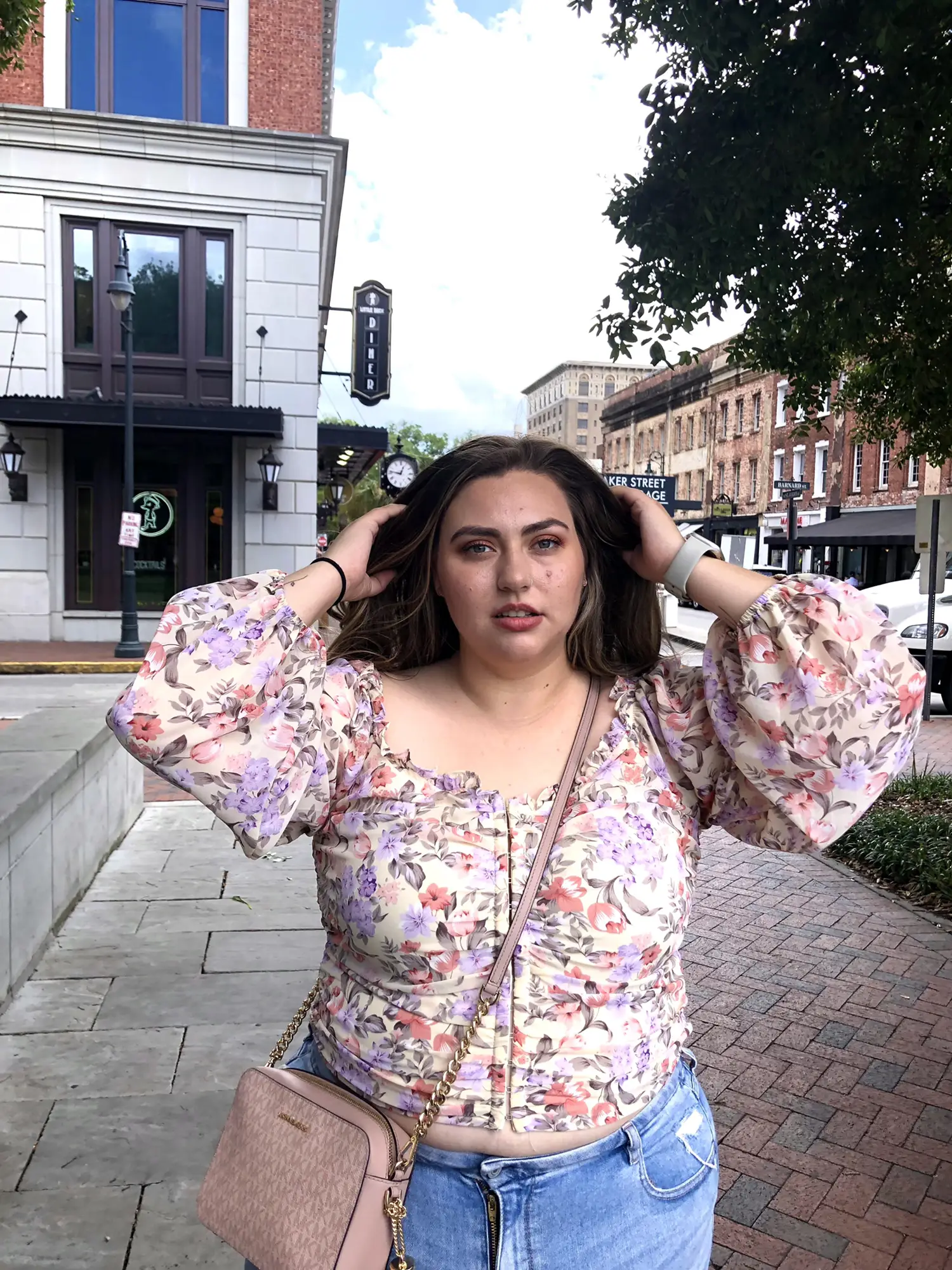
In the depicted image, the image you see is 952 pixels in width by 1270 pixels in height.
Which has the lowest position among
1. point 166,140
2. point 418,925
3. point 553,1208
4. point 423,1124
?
point 553,1208

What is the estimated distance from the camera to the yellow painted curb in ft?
47.9

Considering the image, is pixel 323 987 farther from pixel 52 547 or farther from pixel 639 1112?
pixel 52 547

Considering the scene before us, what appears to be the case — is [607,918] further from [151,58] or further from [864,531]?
[864,531]

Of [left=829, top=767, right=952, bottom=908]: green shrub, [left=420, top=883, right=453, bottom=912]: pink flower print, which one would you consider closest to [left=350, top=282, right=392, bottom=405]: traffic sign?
[left=829, top=767, right=952, bottom=908]: green shrub

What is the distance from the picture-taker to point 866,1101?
3.67 meters

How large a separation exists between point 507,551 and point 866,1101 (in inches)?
116

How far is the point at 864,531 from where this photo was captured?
32.2 meters

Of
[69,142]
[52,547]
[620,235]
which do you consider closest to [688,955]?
[620,235]

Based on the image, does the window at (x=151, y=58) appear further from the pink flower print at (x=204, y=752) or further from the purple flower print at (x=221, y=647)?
the pink flower print at (x=204, y=752)

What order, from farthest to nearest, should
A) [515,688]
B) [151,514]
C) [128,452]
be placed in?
[151,514] → [128,452] → [515,688]

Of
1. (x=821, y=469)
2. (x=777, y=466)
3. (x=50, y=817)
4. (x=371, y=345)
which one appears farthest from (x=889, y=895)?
(x=777, y=466)

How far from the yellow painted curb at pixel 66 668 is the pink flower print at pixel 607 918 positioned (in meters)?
14.1

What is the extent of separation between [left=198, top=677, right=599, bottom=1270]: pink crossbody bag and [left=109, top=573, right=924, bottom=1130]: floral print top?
0.03 meters

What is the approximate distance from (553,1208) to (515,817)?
0.54 metres
